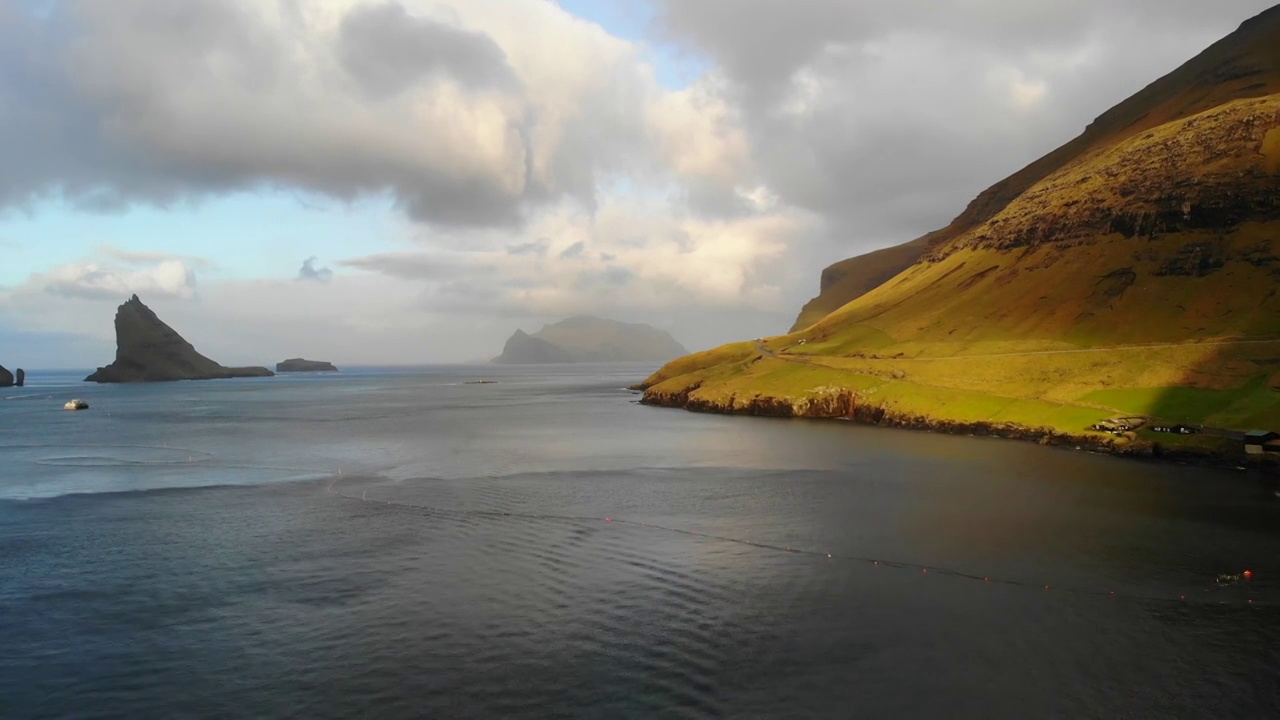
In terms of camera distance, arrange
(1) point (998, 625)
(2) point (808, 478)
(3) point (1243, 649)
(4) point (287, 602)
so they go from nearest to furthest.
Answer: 1. (3) point (1243, 649)
2. (1) point (998, 625)
3. (4) point (287, 602)
4. (2) point (808, 478)

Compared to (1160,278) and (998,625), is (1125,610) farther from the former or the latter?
(1160,278)

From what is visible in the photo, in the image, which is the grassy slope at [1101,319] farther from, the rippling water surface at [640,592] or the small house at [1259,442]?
the rippling water surface at [640,592]

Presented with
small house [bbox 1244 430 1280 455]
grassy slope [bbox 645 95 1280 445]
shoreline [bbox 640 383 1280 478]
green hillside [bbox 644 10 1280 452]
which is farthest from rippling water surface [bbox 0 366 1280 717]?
grassy slope [bbox 645 95 1280 445]

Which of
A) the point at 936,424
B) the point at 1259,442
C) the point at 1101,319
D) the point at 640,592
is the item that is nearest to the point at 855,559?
the point at 640,592

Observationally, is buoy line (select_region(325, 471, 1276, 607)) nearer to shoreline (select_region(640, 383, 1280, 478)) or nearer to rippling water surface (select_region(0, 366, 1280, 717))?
rippling water surface (select_region(0, 366, 1280, 717))

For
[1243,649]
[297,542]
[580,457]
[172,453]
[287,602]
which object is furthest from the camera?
[172,453]

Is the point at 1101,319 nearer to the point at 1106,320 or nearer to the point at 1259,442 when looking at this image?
the point at 1106,320

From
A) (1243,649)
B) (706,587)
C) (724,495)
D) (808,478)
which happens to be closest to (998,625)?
(1243,649)
